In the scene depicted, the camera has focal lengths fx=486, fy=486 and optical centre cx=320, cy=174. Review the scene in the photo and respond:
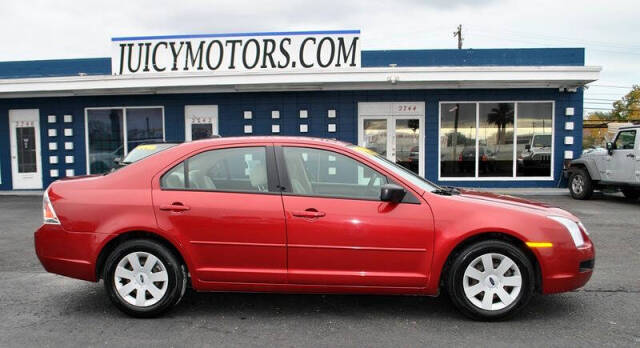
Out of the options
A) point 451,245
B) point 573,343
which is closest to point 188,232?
point 451,245

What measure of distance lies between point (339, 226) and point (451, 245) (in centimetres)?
93

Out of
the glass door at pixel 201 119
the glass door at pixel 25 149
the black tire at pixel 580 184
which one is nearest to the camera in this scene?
the black tire at pixel 580 184

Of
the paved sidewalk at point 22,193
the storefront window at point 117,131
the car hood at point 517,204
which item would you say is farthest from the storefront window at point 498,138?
the paved sidewalk at point 22,193

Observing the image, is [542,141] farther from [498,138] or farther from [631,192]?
[631,192]

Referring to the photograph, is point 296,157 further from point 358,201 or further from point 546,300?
point 546,300

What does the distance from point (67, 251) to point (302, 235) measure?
2.08 m

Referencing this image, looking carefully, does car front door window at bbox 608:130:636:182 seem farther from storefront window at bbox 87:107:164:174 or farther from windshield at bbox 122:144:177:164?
storefront window at bbox 87:107:164:174

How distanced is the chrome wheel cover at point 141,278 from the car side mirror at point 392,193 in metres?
1.96

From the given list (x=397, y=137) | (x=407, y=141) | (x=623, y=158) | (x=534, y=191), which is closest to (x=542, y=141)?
(x=534, y=191)

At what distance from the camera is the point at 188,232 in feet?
13.4

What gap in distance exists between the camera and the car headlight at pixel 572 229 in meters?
4.04

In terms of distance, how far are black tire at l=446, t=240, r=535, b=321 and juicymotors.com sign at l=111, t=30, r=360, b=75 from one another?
404 inches

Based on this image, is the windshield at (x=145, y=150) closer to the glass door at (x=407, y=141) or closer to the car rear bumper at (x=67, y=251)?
the car rear bumper at (x=67, y=251)

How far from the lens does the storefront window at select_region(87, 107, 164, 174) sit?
15.4 m
